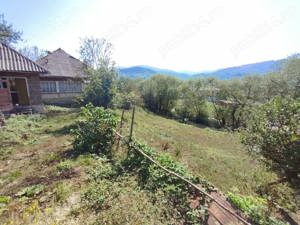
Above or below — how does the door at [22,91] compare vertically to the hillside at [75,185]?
above

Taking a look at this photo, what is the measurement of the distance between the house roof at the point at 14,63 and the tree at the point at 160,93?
20552 mm

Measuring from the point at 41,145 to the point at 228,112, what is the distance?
2694cm

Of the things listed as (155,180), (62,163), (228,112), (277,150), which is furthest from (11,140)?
A: (228,112)

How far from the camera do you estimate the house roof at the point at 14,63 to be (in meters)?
12.2

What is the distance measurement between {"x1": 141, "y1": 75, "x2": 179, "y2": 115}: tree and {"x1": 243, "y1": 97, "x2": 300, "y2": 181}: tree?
26.0 metres

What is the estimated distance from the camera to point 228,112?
2931cm

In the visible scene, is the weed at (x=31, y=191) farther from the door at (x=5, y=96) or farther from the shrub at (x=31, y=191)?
the door at (x=5, y=96)

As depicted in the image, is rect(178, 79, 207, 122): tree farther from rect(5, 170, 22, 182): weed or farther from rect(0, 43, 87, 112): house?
Result: rect(5, 170, 22, 182): weed

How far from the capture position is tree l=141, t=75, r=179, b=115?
3188cm

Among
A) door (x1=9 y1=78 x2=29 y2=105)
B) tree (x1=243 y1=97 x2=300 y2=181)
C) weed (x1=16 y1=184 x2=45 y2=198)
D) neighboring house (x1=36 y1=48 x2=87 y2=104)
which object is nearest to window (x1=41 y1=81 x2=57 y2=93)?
neighboring house (x1=36 y1=48 x2=87 y2=104)

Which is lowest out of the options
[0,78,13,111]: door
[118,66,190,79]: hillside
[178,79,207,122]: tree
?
[178,79,207,122]: tree

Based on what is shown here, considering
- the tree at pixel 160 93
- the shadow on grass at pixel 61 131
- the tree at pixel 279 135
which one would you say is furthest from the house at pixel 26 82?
the tree at pixel 160 93

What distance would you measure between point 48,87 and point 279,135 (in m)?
20.3

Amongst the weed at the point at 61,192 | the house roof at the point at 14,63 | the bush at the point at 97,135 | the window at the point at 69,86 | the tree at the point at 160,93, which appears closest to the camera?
the weed at the point at 61,192
